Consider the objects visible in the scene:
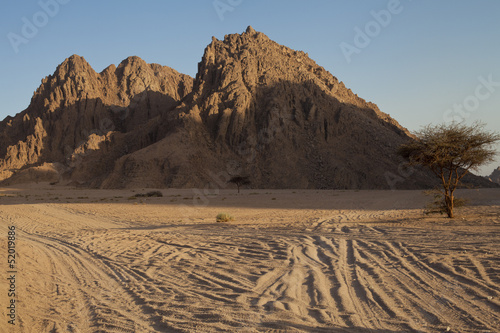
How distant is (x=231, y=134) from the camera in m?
70.7

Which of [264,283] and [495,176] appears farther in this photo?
Answer: [495,176]

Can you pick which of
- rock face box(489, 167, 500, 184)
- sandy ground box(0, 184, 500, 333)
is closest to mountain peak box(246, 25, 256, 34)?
sandy ground box(0, 184, 500, 333)

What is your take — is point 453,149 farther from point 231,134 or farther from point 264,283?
point 231,134

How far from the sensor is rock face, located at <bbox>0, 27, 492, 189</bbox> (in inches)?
2534

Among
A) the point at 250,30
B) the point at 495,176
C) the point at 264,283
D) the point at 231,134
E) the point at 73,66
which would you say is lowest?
the point at 264,283

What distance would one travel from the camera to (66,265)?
9.20 meters

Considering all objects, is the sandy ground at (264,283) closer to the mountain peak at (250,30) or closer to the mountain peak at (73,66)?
the mountain peak at (250,30)

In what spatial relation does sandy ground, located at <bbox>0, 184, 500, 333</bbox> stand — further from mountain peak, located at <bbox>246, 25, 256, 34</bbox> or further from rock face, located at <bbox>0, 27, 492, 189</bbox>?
mountain peak, located at <bbox>246, 25, 256, 34</bbox>

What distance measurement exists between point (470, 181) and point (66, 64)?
107330 mm

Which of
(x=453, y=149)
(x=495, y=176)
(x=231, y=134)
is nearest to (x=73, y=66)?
(x=231, y=134)

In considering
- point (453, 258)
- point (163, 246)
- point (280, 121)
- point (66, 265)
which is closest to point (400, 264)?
point (453, 258)

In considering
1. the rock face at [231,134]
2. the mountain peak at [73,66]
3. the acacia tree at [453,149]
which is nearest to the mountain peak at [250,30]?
the rock face at [231,134]

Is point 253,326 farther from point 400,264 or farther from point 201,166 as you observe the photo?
point 201,166

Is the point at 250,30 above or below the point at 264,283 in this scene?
above
